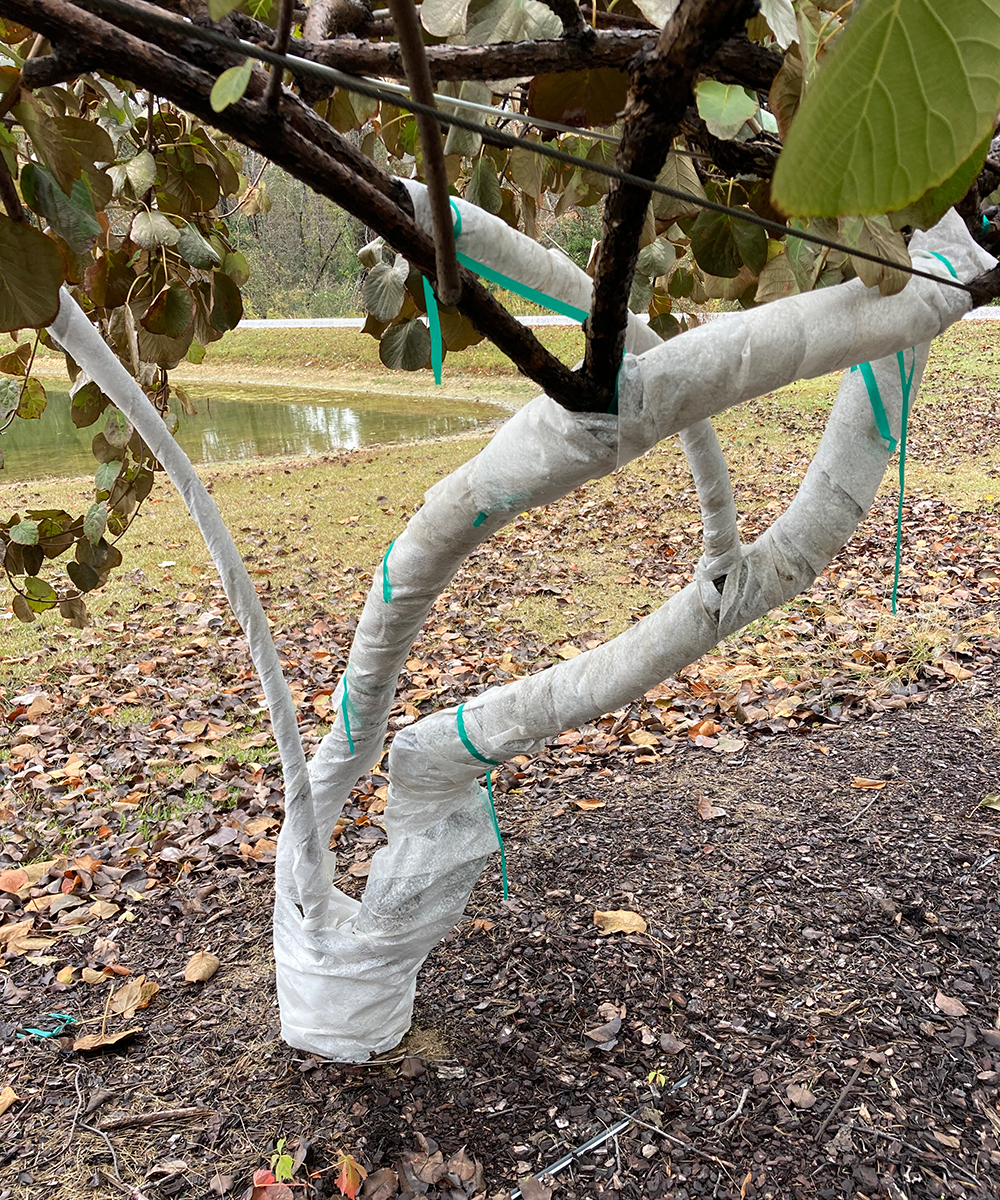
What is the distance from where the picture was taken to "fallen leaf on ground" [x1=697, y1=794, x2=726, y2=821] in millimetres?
2678

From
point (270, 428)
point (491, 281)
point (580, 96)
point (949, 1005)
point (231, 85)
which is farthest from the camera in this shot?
point (270, 428)

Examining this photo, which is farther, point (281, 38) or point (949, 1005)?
point (949, 1005)

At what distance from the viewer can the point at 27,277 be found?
1.06 m

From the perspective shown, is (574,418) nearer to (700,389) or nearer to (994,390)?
(700,389)

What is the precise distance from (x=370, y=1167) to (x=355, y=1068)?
0.26m

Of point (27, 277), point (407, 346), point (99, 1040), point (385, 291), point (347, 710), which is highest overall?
point (27, 277)

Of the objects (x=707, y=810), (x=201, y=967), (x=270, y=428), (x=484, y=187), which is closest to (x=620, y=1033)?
(x=707, y=810)

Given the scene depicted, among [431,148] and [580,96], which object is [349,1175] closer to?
[431,148]

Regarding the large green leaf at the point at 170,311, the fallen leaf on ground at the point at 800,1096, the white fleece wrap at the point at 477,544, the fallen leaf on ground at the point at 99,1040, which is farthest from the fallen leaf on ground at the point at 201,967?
the large green leaf at the point at 170,311

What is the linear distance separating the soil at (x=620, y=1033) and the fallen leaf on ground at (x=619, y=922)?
0.02 m

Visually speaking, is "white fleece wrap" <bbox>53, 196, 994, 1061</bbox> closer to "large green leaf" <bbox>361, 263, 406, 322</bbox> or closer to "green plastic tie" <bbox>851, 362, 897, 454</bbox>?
"green plastic tie" <bbox>851, 362, 897, 454</bbox>

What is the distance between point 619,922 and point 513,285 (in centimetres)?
163

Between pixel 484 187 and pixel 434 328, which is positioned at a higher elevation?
pixel 484 187

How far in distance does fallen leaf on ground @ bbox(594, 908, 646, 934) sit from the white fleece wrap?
1.72 ft
